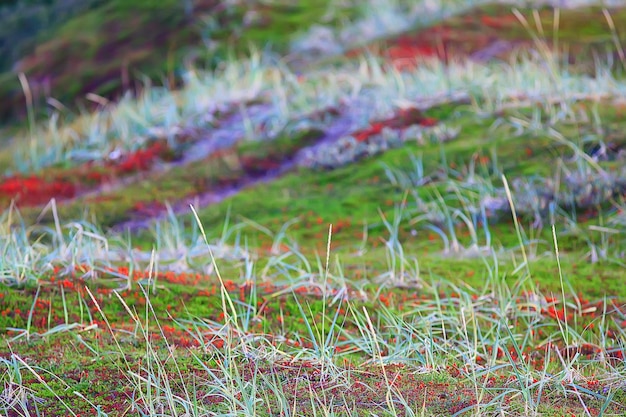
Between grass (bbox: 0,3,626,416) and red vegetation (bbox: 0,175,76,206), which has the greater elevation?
grass (bbox: 0,3,626,416)

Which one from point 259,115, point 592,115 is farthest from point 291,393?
point 259,115

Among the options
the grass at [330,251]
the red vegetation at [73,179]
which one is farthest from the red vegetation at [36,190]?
the grass at [330,251]

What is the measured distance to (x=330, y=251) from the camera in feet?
21.0

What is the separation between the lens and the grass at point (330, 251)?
3.40m

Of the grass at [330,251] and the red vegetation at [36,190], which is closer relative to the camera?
the grass at [330,251]

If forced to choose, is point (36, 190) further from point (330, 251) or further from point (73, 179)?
point (330, 251)

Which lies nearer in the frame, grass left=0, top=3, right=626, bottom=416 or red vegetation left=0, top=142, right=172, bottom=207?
grass left=0, top=3, right=626, bottom=416

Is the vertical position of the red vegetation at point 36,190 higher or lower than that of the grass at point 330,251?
lower

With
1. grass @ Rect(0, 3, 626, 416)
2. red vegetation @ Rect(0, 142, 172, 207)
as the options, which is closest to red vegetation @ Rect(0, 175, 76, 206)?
red vegetation @ Rect(0, 142, 172, 207)

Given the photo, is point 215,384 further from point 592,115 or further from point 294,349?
point 592,115

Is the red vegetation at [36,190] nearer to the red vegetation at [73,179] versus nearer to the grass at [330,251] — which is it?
the red vegetation at [73,179]

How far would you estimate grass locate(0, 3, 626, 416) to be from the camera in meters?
3.40

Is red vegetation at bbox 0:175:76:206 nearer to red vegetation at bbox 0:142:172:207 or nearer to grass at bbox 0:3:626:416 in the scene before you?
red vegetation at bbox 0:142:172:207

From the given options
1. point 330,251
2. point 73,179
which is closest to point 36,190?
point 73,179
